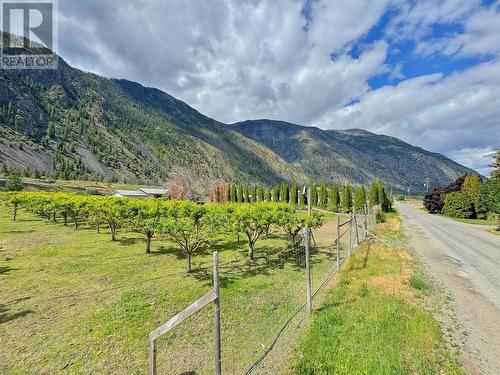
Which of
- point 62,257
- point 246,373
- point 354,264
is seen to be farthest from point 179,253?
point 246,373

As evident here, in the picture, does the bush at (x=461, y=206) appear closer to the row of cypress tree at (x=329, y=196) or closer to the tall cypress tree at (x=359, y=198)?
the row of cypress tree at (x=329, y=196)

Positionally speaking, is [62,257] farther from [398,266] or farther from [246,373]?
[398,266]

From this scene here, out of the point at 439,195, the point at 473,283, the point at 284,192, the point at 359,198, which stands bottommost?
the point at 473,283

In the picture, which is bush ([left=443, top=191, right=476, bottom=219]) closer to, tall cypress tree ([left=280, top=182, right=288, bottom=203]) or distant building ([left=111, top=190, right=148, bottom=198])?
tall cypress tree ([left=280, top=182, right=288, bottom=203])

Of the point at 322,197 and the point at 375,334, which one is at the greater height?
the point at 322,197

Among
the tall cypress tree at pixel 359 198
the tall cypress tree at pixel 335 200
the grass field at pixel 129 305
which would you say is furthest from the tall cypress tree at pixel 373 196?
the grass field at pixel 129 305

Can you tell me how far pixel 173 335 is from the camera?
26.3ft

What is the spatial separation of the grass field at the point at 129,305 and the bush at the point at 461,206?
41.0 meters

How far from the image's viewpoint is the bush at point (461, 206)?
44000mm

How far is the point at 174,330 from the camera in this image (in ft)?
27.1

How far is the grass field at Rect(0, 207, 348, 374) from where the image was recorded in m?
6.91

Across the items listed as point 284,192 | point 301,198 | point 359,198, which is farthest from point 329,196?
point 284,192

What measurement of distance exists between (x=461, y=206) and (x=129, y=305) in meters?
54.6

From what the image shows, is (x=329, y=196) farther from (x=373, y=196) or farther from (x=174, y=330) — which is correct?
(x=174, y=330)
